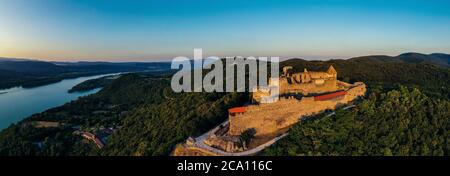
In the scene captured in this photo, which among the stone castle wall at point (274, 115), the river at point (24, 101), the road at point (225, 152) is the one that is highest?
the stone castle wall at point (274, 115)

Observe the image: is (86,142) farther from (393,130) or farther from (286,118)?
(393,130)

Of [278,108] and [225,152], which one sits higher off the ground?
[278,108]

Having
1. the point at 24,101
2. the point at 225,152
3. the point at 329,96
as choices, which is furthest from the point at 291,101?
the point at 24,101

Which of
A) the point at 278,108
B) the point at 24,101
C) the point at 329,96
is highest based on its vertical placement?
the point at 329,96

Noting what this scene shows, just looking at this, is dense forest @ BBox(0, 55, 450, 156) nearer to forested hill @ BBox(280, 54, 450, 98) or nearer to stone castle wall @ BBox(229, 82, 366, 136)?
forested hill @ BBox(280, 54, 450, 98)

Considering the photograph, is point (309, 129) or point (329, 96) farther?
point (329, 96)

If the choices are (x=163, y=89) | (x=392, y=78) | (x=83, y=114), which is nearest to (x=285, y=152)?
(x=392, y=78)

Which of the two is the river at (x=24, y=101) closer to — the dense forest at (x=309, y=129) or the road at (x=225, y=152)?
the dense forest at (x=309, y=129)

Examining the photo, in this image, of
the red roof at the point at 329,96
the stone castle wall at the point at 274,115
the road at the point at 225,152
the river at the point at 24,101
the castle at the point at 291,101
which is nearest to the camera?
the road at the point at 225,152

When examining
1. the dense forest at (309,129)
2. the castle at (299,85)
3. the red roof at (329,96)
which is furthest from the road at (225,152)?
the red roof at (329,96)

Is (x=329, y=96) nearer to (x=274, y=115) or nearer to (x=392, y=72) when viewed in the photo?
(x=274, y=115)

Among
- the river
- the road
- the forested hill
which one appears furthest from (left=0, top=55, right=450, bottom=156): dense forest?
the river
